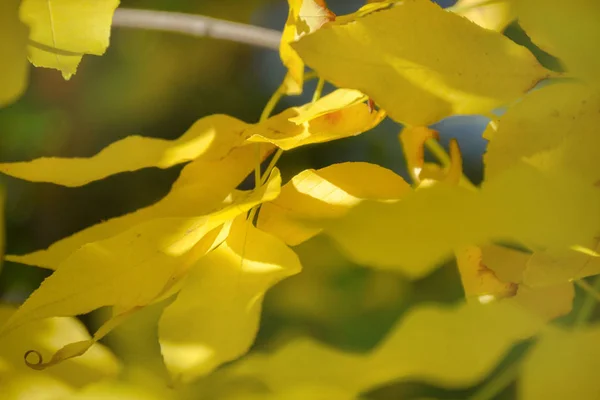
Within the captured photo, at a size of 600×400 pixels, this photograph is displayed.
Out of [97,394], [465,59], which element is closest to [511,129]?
[465,59]

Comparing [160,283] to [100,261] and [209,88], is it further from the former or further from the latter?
[209,88]

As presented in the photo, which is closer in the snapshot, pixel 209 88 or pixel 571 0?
pixel 571 0

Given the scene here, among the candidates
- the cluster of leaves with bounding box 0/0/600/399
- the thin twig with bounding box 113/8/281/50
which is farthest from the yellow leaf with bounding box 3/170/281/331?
the thin twig with bounding box 113/8/281/50

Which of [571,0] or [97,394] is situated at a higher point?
[571,0]

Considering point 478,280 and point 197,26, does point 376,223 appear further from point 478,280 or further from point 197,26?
point 197,26

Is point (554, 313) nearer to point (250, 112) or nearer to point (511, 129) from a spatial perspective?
point (511, 129)

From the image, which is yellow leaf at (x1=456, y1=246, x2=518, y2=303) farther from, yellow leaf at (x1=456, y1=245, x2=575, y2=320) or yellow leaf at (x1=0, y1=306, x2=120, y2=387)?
yellow leaf at (x1=0, y1=306, x2=120, y2=387)

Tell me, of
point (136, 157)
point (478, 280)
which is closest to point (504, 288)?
point (478, 280)
